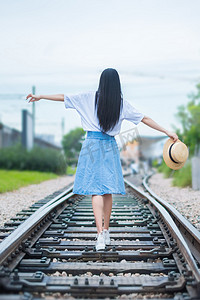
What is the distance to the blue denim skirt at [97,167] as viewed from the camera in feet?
10.9

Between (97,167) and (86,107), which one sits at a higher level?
(86,107)

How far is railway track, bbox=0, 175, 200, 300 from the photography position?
2344mm

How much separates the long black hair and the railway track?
1.12 metres

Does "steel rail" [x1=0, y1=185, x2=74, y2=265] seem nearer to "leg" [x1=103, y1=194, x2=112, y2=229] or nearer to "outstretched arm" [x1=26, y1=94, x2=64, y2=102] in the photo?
"leg" [x1=103, y1=194, x2=112, y2=229]

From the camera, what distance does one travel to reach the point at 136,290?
2363mm

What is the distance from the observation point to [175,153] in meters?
3.33

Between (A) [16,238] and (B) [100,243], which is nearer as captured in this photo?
Answer: (A) [16,238]

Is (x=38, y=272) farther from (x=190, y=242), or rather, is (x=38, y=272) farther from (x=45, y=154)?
(x=45, y=154)

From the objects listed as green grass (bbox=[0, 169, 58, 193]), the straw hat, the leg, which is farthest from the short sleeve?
green grass (bbox=[0, 169, 58, 193])

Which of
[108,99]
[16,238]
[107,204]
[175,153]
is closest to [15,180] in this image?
[107,204]

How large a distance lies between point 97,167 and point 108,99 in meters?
0.63

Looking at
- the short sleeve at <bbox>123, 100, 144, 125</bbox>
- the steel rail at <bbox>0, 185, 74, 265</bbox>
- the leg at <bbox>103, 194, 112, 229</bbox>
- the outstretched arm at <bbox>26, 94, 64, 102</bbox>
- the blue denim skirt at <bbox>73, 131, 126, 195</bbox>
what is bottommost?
the steel rail at <bbox>0, 185, 74, 265</bbox>

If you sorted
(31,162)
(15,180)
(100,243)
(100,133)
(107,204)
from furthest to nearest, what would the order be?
(31,162)
(15,180)
(107,204)
(100,133)
(100,243)

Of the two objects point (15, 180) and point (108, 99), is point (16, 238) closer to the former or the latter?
point (108, 99)
